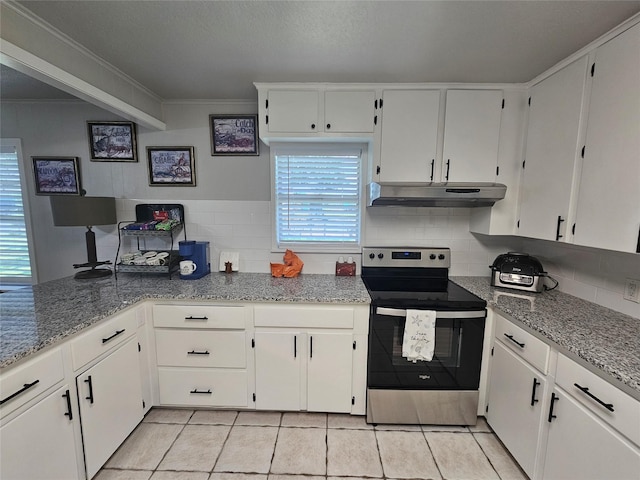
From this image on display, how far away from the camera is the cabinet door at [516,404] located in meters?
1.41

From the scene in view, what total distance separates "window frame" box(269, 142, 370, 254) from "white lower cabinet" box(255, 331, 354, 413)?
799mm

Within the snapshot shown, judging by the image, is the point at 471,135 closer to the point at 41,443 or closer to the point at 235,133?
the point at 235,133

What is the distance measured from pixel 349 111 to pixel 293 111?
41cm

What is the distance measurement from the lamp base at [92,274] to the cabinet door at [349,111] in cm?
207

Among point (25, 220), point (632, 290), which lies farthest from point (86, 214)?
point (632, 290)

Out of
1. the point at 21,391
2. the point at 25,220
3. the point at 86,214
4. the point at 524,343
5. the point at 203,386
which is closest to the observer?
the point at 21,391

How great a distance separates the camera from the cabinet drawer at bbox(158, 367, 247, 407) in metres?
1.90

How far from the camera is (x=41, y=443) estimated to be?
1.15 meters

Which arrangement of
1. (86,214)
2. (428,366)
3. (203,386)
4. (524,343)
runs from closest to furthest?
(524,343) < (428,366) < (203,386) < (86,214)

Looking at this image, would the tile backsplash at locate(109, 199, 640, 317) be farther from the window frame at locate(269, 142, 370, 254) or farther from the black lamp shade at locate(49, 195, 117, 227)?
the black lamp shade at locate(49, 195, 117, 227)

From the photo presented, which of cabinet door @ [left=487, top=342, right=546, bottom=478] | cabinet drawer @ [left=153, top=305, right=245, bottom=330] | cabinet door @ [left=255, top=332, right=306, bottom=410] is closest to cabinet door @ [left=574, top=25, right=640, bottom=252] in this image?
cabinet door @ [left=487, top=342, right=546, bottom=478]

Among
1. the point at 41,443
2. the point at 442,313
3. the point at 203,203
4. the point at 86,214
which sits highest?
the point at 203,203

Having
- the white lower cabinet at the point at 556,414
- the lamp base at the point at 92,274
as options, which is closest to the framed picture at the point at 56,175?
the lamp base at the point at 92,274

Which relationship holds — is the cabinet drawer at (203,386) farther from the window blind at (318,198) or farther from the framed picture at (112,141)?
the framed picture at (112,141)
